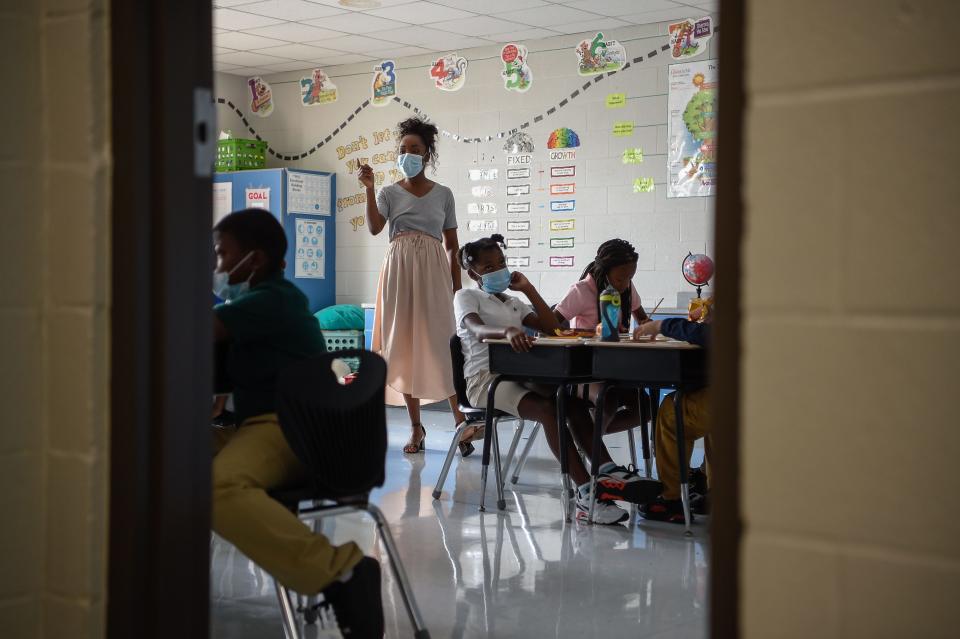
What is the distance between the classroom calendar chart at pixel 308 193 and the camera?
314 inches

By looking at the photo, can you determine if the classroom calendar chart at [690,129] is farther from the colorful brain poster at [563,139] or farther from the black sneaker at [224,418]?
the black sneaker at [224,418]

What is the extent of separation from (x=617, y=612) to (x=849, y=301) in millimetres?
1961

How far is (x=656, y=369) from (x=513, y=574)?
2.95 feet

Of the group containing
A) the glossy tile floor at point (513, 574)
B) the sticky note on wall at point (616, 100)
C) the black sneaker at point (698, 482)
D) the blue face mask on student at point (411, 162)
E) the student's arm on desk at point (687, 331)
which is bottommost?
the glossy tile floor at point (513, 574)

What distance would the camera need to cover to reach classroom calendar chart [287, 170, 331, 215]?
798 centimetres

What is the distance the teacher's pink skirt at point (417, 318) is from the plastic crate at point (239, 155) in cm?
347

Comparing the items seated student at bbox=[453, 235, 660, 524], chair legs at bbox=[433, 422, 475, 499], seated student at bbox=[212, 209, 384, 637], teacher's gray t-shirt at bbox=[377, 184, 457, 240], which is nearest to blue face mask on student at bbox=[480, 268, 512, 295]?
seated student at bbox=[453, 235, 660, 524]

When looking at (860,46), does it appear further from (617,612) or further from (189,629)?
(617,612)

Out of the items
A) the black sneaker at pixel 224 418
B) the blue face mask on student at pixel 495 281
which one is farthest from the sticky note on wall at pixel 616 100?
the black sneaker at pixel 224 418

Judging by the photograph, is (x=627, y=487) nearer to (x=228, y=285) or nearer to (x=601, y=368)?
(x=601, y=368)

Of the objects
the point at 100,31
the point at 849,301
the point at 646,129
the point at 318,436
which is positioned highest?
the point at 646,129

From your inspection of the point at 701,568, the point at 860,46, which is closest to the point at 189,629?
the point at 860,46

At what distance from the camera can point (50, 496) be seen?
4.44 feet

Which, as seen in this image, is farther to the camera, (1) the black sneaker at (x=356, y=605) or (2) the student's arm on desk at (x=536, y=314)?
(2) the student's arm on desk at (x=536, y=314)
